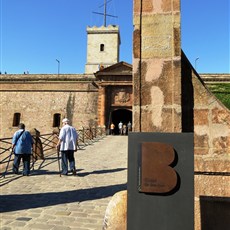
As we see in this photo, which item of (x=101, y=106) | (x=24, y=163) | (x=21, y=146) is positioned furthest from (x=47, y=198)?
(x=101, y=106)

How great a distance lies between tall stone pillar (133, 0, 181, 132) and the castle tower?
40110 millimetres

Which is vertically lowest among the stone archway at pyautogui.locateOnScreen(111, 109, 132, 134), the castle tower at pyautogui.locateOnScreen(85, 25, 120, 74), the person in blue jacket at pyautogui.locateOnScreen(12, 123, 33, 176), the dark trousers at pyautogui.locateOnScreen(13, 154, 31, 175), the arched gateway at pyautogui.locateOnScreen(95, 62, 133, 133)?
the dark trousers at pyautogui.locateOnScreen(13, 154, 31, 175)

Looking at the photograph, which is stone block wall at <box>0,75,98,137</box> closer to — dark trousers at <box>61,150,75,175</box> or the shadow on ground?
dark trousers at <box>61,150,75,175</box>

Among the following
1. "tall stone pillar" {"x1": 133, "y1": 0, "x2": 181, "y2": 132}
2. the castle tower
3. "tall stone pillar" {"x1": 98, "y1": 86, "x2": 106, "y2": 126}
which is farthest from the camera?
the castle tower

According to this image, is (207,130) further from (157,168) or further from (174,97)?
(157,168)

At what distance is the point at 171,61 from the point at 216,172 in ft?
4.02

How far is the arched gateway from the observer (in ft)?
84.0

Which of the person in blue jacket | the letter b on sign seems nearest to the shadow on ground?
the person in blue jacket

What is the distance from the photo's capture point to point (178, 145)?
2014 mm

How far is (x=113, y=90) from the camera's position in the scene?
26.1 m

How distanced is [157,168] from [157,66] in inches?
43.1

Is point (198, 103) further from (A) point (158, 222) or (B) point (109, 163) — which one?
(B) point (109, 163)

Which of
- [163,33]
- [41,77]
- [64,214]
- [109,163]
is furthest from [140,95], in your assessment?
[41,77]

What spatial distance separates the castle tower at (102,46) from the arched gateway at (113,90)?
54.9ft
